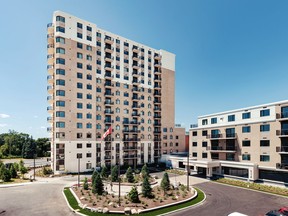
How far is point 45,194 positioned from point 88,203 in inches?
460

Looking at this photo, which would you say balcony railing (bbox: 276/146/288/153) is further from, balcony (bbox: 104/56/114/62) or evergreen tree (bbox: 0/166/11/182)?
evergreen tree (bbox: 0/166/11/182)

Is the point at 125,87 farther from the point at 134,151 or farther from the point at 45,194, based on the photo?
the point at 45,194

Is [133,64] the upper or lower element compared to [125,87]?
upper

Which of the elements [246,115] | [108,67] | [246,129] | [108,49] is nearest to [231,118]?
[246,115]

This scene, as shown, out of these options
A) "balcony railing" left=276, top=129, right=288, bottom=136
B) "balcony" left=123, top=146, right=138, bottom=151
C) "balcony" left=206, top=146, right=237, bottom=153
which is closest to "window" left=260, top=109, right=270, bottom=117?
"balcony railing" left=276, top=129, right=288, bottom=136

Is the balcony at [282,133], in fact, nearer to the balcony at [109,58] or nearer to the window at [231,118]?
the window at [231,118]

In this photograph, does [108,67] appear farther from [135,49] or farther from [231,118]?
[231,118]

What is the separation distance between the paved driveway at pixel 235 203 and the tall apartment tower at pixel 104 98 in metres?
25.4

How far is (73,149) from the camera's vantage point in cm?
5700

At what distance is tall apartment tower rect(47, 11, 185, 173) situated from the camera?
5669 centimetres

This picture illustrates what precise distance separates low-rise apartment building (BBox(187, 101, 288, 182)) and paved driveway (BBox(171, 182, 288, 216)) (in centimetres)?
864

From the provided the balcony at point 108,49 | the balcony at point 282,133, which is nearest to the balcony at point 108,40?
the balcony at point 108,49

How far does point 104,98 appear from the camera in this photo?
65.2 meters

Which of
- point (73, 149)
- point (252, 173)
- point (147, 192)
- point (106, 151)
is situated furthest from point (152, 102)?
point (147, 192)
